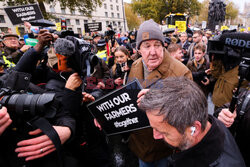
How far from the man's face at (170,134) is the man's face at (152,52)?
888mm

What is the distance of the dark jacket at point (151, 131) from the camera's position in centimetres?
163

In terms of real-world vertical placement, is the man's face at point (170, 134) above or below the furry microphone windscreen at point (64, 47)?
below

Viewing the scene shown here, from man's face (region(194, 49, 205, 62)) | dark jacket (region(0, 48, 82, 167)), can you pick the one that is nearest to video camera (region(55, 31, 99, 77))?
dark jacket (region(0, 48, 82, 167))

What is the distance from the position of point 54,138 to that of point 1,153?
0.37m

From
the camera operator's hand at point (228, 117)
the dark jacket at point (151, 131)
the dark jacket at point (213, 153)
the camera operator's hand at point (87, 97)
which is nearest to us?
the dark jacket at point (213, 153)

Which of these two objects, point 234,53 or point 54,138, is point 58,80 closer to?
point 54,138

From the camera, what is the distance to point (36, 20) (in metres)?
3.20

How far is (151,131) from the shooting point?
172 cm

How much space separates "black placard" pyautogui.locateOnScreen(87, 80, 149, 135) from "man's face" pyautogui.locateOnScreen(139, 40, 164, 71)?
36 cm

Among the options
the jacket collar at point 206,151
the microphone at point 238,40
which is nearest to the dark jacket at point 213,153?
the jacket collar at point 206,151

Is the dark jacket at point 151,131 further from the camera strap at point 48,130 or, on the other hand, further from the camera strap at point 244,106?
the camera strap at point 48,130

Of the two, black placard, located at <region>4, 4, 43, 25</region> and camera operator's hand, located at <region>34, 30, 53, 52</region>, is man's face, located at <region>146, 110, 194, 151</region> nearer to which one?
camera operator's hand, located at <region>34, 30, 53, 52</region>

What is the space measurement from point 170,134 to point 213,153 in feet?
0.85

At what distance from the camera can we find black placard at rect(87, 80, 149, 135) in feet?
4.95
